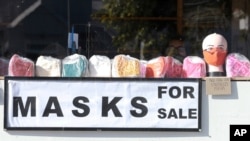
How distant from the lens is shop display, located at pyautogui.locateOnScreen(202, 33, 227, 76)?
5.81 meters

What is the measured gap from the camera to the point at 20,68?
5.77 meters

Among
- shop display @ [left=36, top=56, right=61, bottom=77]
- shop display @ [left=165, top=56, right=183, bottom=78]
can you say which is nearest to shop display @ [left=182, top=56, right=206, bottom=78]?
shop display @ [left=165, top=56, right=183, bottom=78]

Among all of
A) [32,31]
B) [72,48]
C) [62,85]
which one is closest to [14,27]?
[32,31]

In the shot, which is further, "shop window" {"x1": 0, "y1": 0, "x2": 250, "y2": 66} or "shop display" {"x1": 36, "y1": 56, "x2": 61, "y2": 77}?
"shop window" {"x1": 0, "y1": 0, "x2": 250, "y2": 66}

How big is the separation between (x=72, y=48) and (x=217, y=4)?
5.16 ft

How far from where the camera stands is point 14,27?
21.0 ft

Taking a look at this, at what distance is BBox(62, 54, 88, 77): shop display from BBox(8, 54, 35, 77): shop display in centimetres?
27

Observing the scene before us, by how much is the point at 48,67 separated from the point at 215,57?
4.64ft

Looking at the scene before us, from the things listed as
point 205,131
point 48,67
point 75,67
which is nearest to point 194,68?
point 205,131

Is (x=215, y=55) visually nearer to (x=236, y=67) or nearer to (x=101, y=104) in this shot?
(x=236, y=67)

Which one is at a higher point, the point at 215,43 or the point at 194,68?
the point at 215,43

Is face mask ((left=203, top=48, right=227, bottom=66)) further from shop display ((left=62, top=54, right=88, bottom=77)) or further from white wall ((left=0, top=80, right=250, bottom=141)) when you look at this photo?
Result: shop display ((left=62, top=54, right=88, bottom=77))

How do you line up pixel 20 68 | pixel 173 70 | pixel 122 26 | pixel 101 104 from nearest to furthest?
pixel 101 104 < pixel 20 68 < pixel 173 70 < pixel 122 26

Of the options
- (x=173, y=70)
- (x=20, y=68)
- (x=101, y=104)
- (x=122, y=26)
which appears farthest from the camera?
(x=122, y=26)
